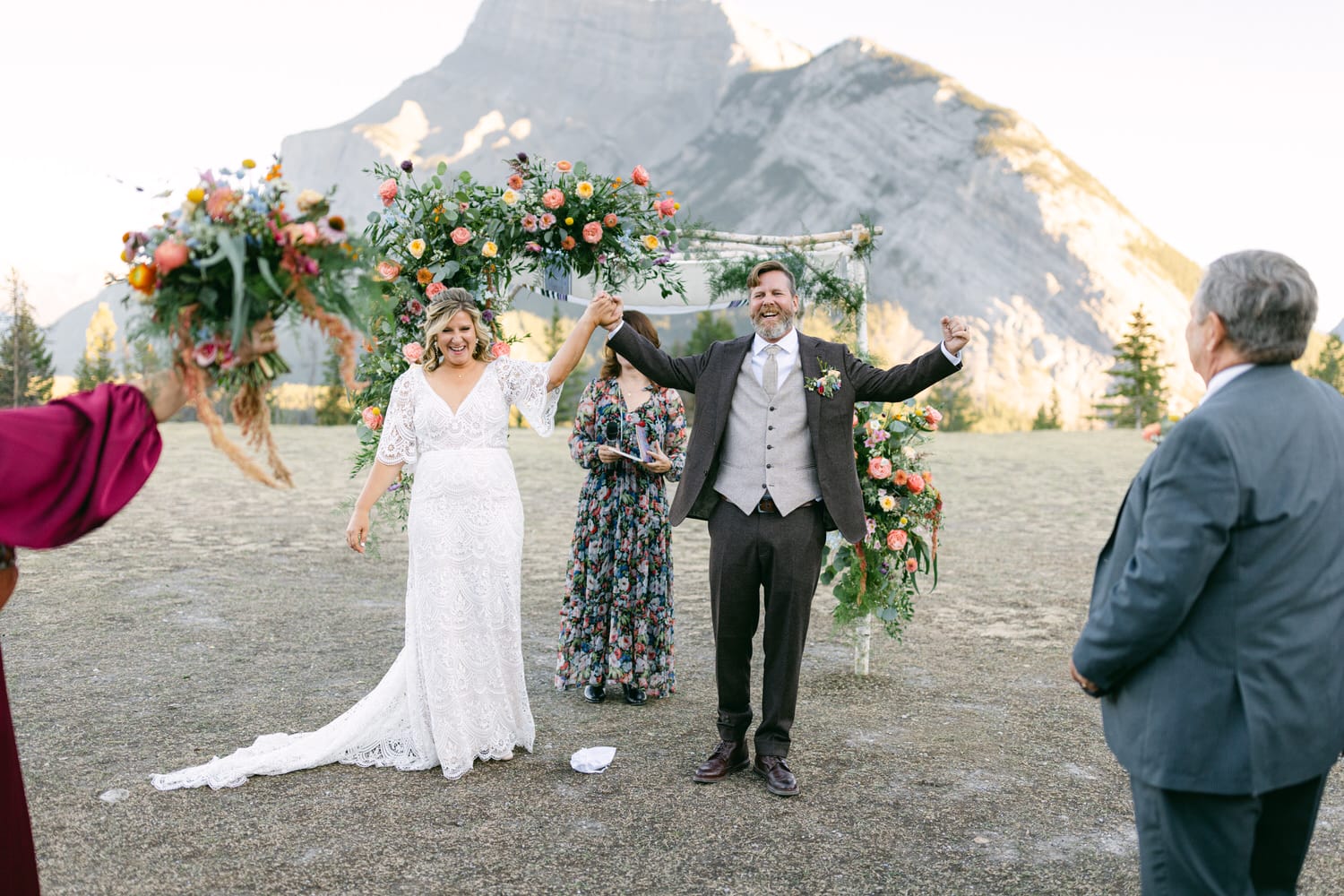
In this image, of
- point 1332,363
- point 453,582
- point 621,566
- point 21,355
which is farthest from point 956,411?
point 453,582

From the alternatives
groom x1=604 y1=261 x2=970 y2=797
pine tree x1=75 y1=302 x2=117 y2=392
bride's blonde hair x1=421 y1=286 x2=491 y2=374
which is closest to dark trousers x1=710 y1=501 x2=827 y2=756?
groom x1=604 y1=261 x2=970 y2=797

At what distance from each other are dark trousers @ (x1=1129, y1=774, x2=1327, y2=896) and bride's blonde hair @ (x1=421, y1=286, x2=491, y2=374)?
3543 millimetres

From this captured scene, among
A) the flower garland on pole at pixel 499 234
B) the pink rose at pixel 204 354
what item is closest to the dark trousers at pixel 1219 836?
the pink rose at pixel 204 354

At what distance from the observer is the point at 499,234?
18.2ft

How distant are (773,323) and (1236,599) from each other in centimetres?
271

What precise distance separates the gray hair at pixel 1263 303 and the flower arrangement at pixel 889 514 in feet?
12.0

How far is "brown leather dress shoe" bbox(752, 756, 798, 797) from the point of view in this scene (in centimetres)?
461

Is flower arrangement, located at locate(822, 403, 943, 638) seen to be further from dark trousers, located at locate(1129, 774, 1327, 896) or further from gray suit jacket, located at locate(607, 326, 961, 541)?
dark trousers, located at locate(1129, 774, 1327, 896)

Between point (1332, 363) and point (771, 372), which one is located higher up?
point (771, 372)

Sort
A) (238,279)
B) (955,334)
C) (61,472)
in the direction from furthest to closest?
(955,334), (238,279), (61,472)

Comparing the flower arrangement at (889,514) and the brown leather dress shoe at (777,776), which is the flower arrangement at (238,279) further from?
the flower arrangement at (889,514)

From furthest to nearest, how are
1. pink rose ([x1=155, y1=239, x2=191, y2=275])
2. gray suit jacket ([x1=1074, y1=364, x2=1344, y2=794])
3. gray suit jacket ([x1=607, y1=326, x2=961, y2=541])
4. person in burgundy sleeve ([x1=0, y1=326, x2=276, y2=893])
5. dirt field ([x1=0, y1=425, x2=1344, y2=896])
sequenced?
gray suit jacket ([x1=607, y1=326, x2=961, y2=541]), dirt field ([x1=0, y1=425, x2=1344, y2=896]), pink rose ([x1=155, y1=239, x2=191, y2=275]), person in burgundy sleeve ([x1=0, y1=326, x2=276, y2=893]), gray suit jacket ([x1=1074, y1=364, x2=1344, y2=794])

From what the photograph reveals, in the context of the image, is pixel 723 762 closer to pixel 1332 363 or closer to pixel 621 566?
pixel 621 566

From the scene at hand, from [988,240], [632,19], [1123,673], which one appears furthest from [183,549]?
[632,19]
